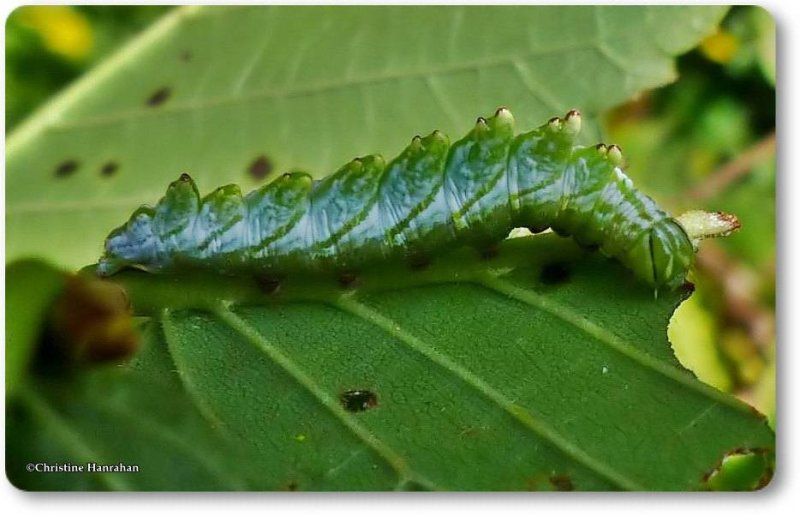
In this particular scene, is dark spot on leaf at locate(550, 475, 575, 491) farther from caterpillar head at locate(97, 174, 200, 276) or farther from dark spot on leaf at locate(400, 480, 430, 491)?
caterpillar head at locate(97, 174, 200, 276)

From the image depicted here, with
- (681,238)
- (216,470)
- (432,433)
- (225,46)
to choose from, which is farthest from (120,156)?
(681,238)

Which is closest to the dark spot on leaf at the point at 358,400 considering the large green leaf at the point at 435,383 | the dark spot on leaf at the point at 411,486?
the large green leaf at the point at 435,383

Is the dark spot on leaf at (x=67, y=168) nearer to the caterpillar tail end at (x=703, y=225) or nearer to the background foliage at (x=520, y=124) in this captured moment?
the background foliage at (x=520, y=124)

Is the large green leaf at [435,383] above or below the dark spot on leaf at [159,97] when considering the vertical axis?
below

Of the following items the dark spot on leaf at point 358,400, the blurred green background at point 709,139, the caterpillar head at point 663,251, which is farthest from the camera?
the blurred green background at point 709,139

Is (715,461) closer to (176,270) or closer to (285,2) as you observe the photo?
(176,270)

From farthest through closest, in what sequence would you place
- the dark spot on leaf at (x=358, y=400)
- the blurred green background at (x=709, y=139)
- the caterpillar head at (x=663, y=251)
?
the blurred green background at (x=709, y=139) < the dark spot on leaf at (x=358, y=400) < the caterpillar head at (x=663, y=251)

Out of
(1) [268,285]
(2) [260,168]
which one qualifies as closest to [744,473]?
(1) [268,285]
